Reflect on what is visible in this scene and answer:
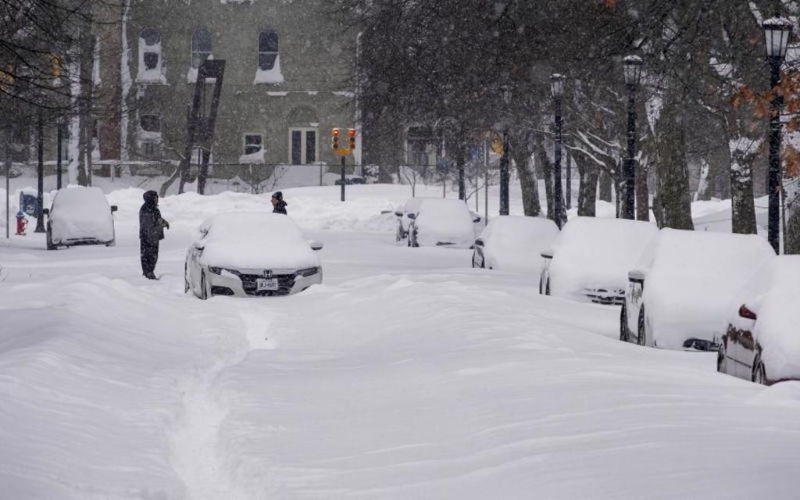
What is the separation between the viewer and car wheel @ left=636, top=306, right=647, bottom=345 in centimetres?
1588

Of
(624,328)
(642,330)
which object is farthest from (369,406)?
(624,328)

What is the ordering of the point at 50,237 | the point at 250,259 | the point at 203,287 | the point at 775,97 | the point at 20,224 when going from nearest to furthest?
the point at 775,97 → the point at 250,259 → the point at 203,287 → the point at 50,237 → the point at 20,224

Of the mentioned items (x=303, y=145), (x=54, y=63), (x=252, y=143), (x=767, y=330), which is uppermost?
(x=252, y=143)

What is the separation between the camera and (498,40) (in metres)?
28.8

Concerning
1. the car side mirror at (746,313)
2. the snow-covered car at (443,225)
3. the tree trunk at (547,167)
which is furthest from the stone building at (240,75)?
the car side mirror at (746,313)

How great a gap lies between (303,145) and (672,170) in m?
52.8

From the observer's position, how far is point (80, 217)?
40969 millimetres

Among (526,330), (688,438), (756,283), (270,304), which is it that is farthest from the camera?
(270,304)

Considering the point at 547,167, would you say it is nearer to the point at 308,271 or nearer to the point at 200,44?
the point at 308,271

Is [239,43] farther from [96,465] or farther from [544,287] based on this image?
[96,465]

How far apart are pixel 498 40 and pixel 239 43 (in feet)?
178

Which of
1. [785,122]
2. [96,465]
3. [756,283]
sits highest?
[785,122]

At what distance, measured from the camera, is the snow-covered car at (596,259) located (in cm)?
2122

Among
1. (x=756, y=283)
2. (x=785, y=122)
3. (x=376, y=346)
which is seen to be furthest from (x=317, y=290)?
(x=756, y=283)
